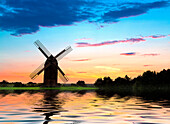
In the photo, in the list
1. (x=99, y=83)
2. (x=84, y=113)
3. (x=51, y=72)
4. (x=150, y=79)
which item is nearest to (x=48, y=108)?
(x=84, y=113)

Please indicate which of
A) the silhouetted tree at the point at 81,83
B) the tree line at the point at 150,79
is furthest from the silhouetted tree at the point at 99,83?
the silhouetted tree at the point at 81,83

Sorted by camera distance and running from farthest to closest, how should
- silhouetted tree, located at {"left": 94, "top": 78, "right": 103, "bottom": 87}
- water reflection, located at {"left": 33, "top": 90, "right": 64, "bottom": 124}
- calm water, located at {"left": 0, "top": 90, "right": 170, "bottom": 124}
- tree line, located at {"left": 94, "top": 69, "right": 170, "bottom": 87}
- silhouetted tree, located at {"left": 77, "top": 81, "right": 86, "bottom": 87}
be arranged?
silhouetted tree, located at {"left": 94, "top": 78, "right": 103, "bottom": 87} → silhouetted tree, located at {"left": 77, "top": 81, "right": 86, "bottom": 87} → tree line, located at {"left": 94, "top": 69, "right": 170, "bottom": 87} → water reflection, located at {"left": 33, "top": 90, "right": 64, "bottom": 124} → calm water, located at {"left": 0, "top": 90, "right": 170, "bottom": 124}

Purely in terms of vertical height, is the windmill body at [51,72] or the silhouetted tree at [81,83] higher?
Result: the windmill body at [51,72]

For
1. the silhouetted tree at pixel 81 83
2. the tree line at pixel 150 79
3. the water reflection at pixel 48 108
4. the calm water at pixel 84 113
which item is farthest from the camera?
the silhouetted tree at pixel 81 83

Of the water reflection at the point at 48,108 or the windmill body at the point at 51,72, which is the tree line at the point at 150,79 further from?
the water reflection at the point at 48,108

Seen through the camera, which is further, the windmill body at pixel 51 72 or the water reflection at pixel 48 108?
the windmill body at pixel 51 72

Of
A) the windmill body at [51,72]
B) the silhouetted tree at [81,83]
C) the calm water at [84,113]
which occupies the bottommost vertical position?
the calm water at [84,113]

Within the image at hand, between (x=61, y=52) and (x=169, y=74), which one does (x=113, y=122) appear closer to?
(x=61, y=52)

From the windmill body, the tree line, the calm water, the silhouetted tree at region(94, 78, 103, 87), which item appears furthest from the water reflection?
the silhouetted tree at region(94, 78, 103, 87)

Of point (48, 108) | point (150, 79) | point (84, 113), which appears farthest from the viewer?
point (150, 79)

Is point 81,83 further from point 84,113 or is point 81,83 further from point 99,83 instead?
point 84,113

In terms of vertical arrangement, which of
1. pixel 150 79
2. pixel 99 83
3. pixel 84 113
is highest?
pixel 150 79

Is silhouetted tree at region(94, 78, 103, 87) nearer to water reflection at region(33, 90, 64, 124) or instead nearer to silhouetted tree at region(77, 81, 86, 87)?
silhouetted tree at region(77, 81, 86, 87)

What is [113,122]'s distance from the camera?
46.8 feet
